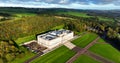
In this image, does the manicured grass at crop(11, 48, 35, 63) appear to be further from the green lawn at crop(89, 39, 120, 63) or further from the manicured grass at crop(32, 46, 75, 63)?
the green lawn at crop(89, 39, 120, 63)

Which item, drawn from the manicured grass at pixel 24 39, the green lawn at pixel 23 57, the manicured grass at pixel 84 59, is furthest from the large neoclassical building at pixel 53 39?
the manicured grass at pixel 84 59

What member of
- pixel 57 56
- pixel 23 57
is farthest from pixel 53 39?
pixel 23 57

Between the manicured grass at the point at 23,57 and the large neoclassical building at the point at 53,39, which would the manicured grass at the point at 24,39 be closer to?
the large neoclassical building at the point at 53,39

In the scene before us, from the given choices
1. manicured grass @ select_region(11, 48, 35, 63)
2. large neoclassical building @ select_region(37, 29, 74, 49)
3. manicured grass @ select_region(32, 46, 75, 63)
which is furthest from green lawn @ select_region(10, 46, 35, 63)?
large neoclassical building @ select_region(37, 29, 74, 49)

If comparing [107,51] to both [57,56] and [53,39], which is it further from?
[53,39]

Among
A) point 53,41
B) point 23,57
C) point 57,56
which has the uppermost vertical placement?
point 53,41

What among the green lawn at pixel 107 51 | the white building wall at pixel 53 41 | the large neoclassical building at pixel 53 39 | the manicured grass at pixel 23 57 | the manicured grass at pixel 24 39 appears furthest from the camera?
the manicured grass at pixel 24 39
